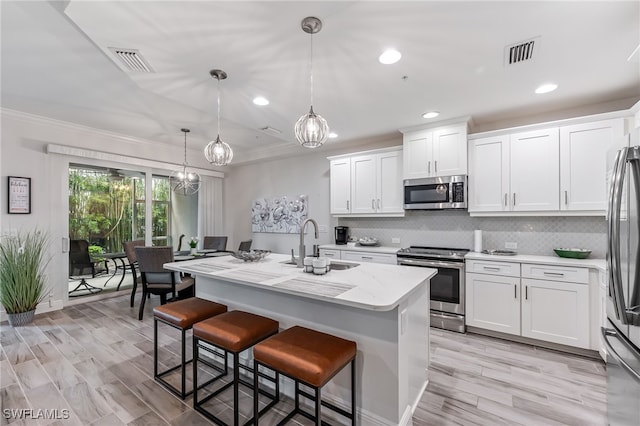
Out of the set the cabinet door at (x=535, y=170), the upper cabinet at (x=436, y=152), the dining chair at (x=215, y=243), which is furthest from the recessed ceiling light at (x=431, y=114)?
the dining chair at (x=215, y=243)

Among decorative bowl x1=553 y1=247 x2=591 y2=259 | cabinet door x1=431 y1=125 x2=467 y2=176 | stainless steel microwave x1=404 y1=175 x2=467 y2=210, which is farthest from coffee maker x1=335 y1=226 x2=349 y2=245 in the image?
decorative bowl x1=553 y1=247 x2=591 y2=259

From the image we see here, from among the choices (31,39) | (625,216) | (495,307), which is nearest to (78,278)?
(31,39)

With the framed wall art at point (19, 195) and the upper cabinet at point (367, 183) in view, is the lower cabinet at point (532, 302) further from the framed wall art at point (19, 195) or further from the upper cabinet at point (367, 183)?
the framed wall art at point (19, 195)

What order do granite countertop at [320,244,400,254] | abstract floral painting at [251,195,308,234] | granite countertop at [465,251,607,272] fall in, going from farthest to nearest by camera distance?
abstract floral painting at [251,195,308,234]
granite countertop at [320,244,400,254]
granite countertop at [465,251,607,272]

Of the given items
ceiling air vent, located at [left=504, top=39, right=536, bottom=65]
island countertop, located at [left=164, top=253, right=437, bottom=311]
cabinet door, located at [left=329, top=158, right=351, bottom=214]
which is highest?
ceiling air vent, located at [left=504, top=39, right=536, bottom=65]

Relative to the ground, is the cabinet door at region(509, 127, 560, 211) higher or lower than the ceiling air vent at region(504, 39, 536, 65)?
lower

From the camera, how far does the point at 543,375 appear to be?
2459mm

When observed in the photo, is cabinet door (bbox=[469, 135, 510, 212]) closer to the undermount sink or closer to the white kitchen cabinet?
the white kitchen cabinet

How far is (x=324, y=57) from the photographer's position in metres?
2.28

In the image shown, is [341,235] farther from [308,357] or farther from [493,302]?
[308,357]

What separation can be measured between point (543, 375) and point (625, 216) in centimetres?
174

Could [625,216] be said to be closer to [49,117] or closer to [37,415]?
[37,415]

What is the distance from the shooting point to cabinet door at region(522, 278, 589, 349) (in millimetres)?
2748

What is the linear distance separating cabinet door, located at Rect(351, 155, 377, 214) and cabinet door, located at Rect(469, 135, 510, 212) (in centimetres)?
135
